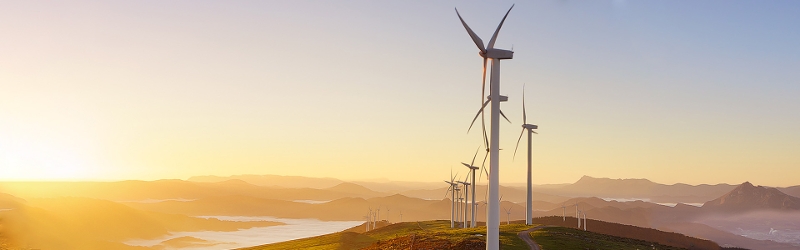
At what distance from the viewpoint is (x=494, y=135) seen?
6644 cm

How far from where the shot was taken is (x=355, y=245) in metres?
151

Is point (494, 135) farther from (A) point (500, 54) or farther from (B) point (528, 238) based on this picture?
(B) point (528, 238)

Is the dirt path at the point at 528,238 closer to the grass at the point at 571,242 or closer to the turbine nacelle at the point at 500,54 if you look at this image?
the grass at the point at 571,242

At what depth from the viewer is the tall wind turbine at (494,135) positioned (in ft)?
214

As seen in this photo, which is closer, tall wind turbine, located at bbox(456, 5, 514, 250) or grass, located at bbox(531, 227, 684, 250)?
tall wind turbine, located at bbox(456, 5, 514, 250)

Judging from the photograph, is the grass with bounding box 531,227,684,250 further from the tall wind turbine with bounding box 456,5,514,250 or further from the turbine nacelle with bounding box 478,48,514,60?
the turbine nacelle with bounding box 478,48,514,60

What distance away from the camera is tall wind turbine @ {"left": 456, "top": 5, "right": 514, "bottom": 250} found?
214ft

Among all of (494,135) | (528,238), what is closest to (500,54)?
(494,135)

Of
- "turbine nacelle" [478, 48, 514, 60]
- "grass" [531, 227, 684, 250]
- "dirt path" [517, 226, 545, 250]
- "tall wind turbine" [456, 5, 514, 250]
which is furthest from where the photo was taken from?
"grass" [531, 227, 684, 250]

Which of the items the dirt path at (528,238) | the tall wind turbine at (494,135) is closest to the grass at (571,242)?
the dirt path at (528,238)

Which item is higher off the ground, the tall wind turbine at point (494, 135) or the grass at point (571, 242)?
the tall wind turbine at point (494, 135)

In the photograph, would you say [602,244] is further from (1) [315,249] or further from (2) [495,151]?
(1) [315,249]

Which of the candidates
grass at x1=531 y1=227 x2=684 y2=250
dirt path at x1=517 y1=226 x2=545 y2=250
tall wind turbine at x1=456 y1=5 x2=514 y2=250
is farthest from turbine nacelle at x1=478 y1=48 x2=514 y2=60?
grass at x1=531 y1=227 x2=684 y2=250

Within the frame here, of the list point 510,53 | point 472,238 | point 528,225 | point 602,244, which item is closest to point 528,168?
point 528,225
